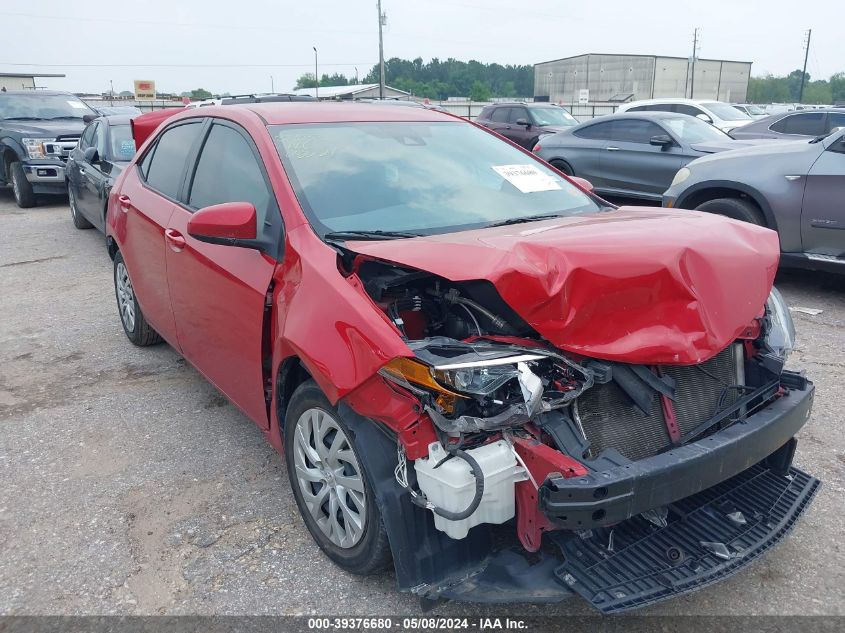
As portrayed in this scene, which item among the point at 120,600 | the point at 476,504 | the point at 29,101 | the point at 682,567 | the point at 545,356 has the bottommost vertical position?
the point at 120,600

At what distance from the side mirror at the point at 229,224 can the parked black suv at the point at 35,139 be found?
1014 centimetres

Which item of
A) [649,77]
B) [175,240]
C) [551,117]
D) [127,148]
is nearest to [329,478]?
[175,240]

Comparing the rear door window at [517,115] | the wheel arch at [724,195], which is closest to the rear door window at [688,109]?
the rear door window at [517,115]

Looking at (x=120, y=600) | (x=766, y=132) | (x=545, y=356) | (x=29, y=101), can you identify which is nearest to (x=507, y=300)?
(x=545, y=356)

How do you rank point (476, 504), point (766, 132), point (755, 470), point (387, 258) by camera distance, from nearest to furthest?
point (476, 504) → point (387, 258) → point (755, 470) → point (766, 132)

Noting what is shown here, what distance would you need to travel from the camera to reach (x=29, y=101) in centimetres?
1263

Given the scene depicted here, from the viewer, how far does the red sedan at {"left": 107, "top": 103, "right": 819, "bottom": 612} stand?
213 centimetres

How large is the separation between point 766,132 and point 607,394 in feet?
36.7

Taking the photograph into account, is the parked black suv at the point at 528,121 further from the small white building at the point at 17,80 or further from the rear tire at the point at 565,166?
the small white building at the point at 17,80

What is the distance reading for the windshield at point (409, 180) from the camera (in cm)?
297

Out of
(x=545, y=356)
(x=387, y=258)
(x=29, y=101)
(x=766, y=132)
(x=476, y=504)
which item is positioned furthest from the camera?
(x=29, y=101)

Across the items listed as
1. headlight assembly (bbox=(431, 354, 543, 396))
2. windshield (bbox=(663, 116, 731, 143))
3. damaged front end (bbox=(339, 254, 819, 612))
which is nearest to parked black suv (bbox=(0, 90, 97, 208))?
windshield (bbox=(663, 116, 731, 143))

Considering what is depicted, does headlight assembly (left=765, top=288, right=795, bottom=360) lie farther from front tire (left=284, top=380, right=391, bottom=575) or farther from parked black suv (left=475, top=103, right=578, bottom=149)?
parked black suv (left=475, top=103, right=578, bottom=149)

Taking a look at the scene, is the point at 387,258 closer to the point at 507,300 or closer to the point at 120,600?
the point at 507,300
